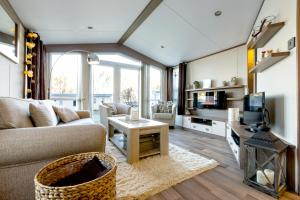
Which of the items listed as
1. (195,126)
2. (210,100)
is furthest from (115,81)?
(210,100)

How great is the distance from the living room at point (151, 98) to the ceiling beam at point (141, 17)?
1.1 inches

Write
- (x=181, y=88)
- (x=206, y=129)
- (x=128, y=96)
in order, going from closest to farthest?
(x=206, y=129), (x=181, y=88), (x=128, y=96)

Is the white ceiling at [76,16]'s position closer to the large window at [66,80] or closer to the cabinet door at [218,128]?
the large window at [66,80]

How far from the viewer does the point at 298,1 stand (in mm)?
1493

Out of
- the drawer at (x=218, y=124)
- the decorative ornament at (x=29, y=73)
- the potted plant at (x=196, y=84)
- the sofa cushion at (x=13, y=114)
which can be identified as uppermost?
the decorative ornament at (x=29, y=73)

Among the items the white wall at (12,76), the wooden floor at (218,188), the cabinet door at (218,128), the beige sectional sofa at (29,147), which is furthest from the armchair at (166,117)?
the beige sectional sofa at (29,147)

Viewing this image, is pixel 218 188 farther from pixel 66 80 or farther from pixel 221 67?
pixel 66 80

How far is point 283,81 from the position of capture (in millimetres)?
1825

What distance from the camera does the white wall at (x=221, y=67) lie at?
369 centimetres

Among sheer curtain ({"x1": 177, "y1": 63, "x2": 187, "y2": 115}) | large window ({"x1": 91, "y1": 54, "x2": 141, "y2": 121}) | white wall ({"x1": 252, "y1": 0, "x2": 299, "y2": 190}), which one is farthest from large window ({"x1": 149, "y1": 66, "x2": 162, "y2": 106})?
white wall ({"x1": 252, "y1": 0, "x2": 299, "y2": 190})

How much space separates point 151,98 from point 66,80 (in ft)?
9.20

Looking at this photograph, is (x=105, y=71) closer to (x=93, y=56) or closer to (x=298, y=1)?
(x=93, y=56)

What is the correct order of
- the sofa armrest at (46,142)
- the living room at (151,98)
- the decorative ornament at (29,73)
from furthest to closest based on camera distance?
the decorative ornament at (29,73) → the living room at (151,98) → the sofa armrest at (46,142)

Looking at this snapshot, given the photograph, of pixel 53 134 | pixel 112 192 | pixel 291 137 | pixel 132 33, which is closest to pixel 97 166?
pixel 112 192
